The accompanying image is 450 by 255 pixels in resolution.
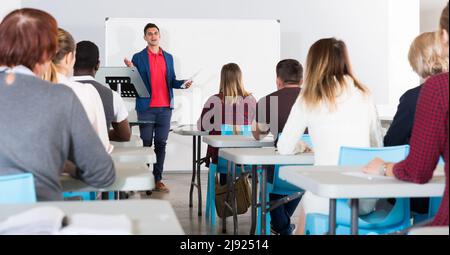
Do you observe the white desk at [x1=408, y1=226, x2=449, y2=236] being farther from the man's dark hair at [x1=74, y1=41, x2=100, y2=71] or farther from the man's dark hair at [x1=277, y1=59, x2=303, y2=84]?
the man's dark hair at [x1=277, y1=59, x2=303, y2=84]

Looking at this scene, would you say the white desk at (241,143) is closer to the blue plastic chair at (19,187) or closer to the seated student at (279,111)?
the seated student at (279,111)

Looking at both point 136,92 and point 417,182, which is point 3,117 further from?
point 136,92

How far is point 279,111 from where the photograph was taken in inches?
166

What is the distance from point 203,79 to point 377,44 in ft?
8.03

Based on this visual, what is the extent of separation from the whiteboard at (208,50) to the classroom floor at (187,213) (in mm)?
1013

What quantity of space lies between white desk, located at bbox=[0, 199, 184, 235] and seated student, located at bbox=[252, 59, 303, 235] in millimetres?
2547

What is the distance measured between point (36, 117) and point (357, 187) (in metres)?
0.97

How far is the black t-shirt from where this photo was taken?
13.8 ft

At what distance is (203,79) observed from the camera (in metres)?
8.46

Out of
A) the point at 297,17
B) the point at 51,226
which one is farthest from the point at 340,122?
the point at 297,17

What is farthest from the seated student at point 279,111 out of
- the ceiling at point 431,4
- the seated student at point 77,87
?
the ceiling at point 431,4

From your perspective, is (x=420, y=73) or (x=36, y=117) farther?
(x=420, y=73)

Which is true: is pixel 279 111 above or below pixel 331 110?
below

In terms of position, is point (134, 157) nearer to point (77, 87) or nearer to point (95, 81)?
point (77, 87)
